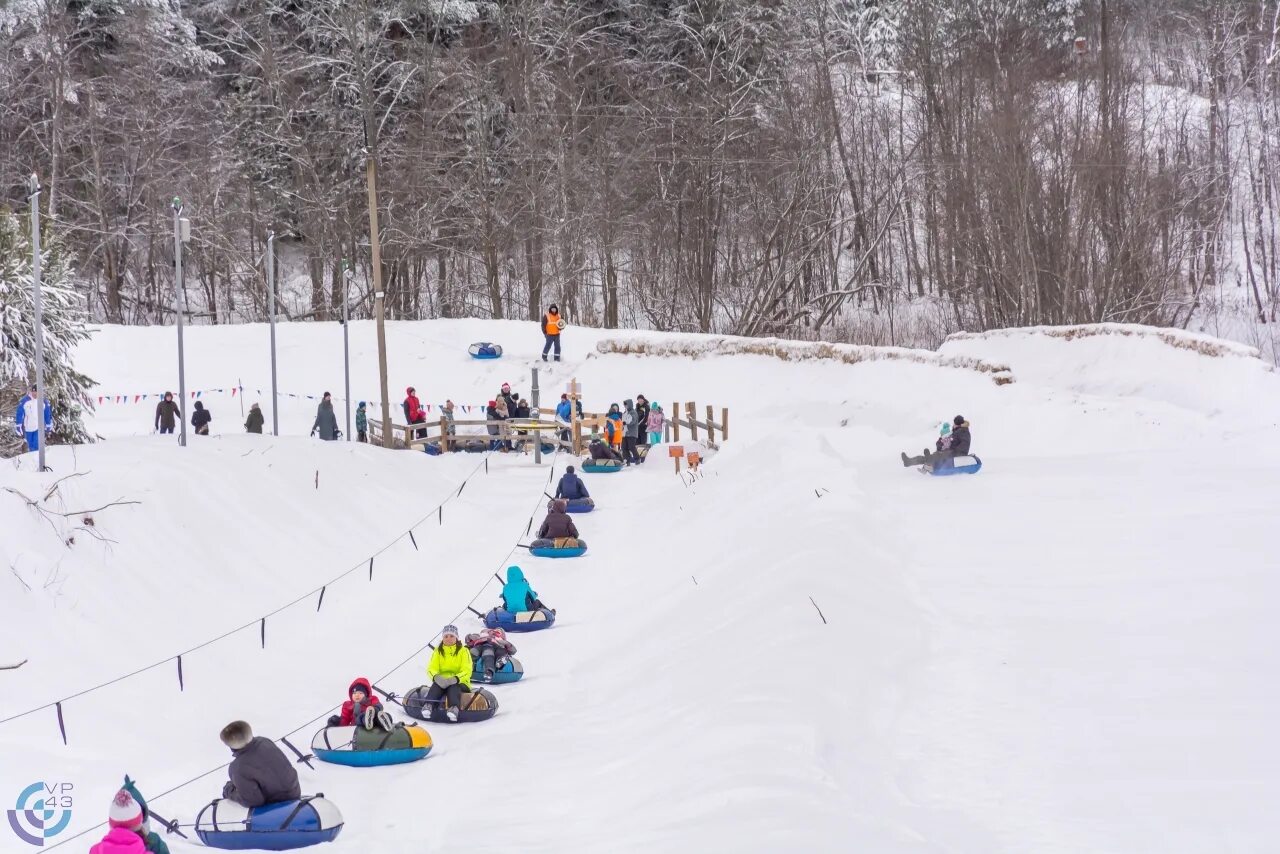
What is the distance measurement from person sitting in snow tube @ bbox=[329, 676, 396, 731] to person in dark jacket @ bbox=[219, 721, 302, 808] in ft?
5.85

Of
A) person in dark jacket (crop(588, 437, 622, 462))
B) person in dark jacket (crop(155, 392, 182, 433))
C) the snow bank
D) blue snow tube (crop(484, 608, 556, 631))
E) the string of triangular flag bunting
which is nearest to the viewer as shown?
blue snow tube (crop(484, 608, 556, 631))

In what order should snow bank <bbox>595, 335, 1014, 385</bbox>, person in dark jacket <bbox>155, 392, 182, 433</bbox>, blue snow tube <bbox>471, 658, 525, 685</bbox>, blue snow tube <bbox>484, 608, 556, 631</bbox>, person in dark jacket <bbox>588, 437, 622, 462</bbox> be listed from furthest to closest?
snow bank <bbox>595, 335, 1014, 385</bbox> → person in dark jacket <bbox>155, 392, 182, 433</bbox> → person in dark jacket <bbox>588, 437, 622, 462</bbox> → blue snow tube <bbox>484, 608, 556, 631</bbox> → blue snow tube <bbox>471, 658, 525, 685</bbox>

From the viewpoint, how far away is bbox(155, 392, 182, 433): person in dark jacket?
27.7 meters

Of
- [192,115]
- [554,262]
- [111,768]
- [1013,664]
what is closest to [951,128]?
[554,262]

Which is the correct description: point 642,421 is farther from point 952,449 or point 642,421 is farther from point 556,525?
point 556,525

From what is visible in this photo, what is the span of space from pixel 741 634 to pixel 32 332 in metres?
13.1

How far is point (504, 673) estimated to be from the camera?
13.2 m

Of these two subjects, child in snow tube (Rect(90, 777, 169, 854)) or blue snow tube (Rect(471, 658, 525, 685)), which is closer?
child in snow tube (Rect(90, 777, 169, 854))

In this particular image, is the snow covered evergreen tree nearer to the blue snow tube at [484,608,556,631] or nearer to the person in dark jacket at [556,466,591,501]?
the person in dark jacket at [556,466,591,501]

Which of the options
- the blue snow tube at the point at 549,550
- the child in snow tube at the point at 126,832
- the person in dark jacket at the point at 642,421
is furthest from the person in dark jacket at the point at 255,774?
the person in dark jacket at the point at 642,421

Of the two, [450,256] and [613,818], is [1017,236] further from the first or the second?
[613,818]

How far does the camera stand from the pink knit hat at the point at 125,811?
25.3 feet

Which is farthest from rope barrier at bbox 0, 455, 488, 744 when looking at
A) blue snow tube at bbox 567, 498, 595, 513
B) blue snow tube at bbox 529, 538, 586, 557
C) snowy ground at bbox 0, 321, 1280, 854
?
blue snow tube at bbox 529, 538, 586, 557

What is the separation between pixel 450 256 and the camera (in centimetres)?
5031
